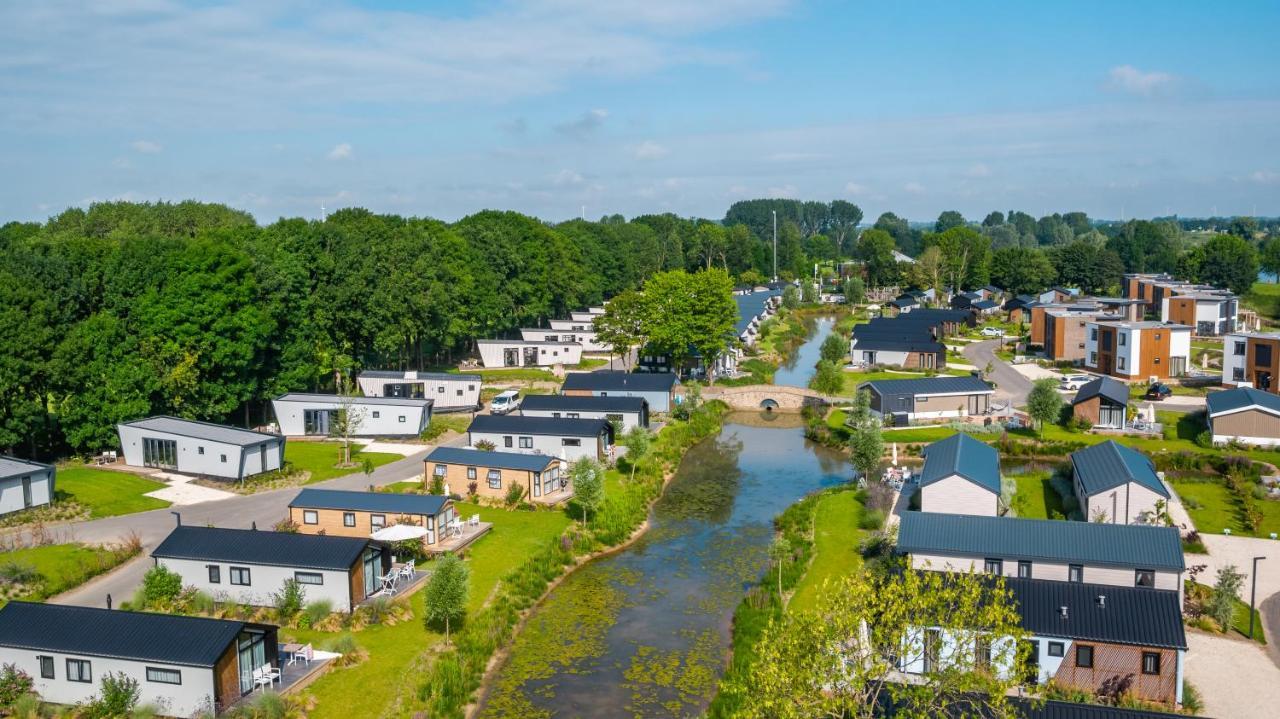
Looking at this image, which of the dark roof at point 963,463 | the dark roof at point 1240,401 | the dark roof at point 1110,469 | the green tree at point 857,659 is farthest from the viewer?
the dark roof at point 1240,401

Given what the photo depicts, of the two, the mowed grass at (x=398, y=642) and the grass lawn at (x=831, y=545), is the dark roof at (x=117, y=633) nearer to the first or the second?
the mowed grass at (x=398, y=642)

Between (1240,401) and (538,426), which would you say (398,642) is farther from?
(1240,401)

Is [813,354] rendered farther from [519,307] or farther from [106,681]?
[106,681]

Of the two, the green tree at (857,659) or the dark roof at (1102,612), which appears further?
the dark roof at (1102,612)

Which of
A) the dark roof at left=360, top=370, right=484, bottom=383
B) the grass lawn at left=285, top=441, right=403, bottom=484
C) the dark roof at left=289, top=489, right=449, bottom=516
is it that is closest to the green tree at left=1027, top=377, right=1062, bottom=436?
the dark roof at left=360, top=370, right=484, bottom=383

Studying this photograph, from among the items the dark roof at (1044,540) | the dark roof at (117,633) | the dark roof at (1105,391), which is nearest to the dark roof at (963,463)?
the dark roof at (1044,540)

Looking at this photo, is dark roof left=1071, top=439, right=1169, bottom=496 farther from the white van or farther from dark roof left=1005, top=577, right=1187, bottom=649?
the white van

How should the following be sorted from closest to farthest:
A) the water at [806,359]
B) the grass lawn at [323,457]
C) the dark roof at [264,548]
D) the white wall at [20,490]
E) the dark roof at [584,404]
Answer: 1. the dark roof at [264,548]
2. the white wall at [20,490]
3. the grass lawn at [323,457]
4. the dark roof at [584,404]
5. the water at [806,359]

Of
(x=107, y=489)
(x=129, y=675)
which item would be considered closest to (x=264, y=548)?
(x=129, y=675)
